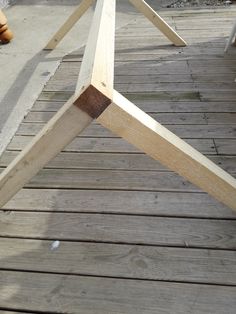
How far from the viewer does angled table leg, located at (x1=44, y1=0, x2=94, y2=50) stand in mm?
3115

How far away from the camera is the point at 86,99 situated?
0.98 m

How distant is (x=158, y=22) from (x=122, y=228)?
2281 mm

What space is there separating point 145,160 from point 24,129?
85 centimetres

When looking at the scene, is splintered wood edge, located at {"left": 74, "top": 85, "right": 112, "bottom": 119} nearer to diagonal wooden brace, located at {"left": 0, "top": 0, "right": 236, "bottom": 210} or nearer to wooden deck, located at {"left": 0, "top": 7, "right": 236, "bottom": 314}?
diagonal wooden brace, located at {"left": 0, "top": 0, "right": 236, "bottom": 210}

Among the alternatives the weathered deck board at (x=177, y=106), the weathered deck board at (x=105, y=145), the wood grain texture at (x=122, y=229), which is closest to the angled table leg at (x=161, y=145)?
the wood grain texture at (x=122, y=229)

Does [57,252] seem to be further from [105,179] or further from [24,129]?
[24,129]

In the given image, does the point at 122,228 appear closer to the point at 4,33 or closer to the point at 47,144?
the point at 47,144

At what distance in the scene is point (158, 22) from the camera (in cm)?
320

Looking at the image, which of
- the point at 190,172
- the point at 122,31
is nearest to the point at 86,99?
the point at 190,172

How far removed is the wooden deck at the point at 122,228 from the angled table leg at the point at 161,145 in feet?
0.90

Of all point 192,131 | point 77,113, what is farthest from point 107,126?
point 192,131

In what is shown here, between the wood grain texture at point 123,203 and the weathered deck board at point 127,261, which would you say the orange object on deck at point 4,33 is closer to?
the wood grain texture at point 123,203

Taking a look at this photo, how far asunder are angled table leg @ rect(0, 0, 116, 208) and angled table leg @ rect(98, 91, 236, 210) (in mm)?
48

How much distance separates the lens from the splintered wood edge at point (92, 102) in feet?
3.17
